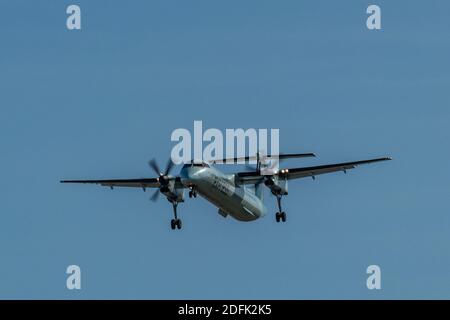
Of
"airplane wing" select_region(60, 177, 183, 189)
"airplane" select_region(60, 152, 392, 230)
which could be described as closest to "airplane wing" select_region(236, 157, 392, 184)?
"airplane" select_region(60, 152, 392, 230)

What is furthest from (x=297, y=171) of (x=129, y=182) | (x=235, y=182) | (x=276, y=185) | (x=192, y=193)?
(x=129, y=182)

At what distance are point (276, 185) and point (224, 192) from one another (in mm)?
4532

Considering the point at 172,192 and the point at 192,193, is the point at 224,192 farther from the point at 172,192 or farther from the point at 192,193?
the point at 172,192

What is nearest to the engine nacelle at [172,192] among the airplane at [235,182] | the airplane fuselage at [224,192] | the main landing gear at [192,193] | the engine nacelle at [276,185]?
the airplane at [235,182]

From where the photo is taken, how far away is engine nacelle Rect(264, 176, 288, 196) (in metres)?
72.9

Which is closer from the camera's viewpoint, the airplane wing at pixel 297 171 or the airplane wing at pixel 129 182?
the airplane wing at pixel 297 171

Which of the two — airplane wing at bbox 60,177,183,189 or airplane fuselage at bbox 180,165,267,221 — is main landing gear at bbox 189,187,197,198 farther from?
airplane wing at bbox 60,177,183,189

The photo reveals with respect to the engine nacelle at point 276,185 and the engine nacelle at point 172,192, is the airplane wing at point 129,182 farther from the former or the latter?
the engine nacelle at point 276,185

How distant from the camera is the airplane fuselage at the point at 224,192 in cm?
6800
